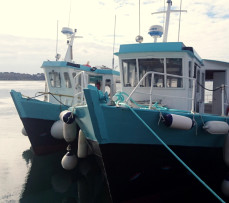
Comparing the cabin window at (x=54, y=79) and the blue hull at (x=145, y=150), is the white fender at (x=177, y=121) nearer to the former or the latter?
the blue hull at (x=145, y=150)

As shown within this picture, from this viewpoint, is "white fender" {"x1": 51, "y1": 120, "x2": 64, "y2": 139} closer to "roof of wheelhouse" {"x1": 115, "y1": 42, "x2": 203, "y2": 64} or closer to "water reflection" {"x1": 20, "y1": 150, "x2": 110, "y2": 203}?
"water reflection" {"x1": 20, "y1": 150, "x2": 110, "y2": 203}

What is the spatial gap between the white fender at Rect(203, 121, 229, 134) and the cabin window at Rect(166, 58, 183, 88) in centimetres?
174

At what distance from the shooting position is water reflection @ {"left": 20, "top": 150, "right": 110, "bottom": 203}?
752cm

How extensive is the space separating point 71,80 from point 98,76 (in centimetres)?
268

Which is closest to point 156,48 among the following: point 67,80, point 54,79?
point 67,80

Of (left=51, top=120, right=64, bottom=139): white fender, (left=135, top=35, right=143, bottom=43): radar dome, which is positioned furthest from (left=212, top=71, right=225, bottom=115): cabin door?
(left=51, top=120, right=64, bottom=139): white fender

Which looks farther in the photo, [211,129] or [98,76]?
[98,76]

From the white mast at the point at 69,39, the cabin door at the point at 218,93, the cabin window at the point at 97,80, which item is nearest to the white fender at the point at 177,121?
the cabin door at the point at 218,93

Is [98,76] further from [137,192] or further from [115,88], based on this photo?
[137,192]

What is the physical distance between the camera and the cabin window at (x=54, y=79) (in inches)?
483

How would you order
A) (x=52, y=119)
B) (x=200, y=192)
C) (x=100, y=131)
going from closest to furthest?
(x=100, y=131) → (x=200, y=192) → (x=52, y=119)

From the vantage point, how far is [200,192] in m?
7.34

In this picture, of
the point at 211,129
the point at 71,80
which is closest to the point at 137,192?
the point at 211,129

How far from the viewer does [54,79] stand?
12.4 meters
